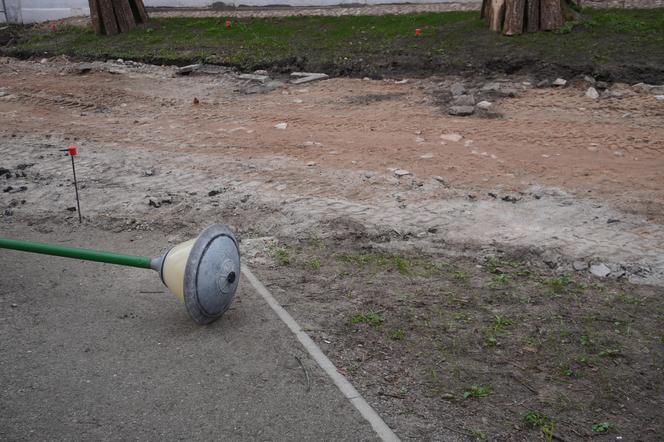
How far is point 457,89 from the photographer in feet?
32.5

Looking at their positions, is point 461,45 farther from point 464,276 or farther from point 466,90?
point 464,276

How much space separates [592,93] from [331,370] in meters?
6.39

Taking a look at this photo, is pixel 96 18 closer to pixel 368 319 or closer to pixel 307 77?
pixel 307 77

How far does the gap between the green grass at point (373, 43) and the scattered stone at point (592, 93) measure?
28.0 inches

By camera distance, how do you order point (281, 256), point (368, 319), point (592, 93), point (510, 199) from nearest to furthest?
point (368, 319)
point (281, 256)
point (510, 199)
point (592, 93)

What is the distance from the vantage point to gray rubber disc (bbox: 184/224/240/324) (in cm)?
478

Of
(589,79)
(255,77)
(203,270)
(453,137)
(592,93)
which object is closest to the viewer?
(203,270)

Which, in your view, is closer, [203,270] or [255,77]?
[203,270]

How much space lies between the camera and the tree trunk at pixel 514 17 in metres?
11.1

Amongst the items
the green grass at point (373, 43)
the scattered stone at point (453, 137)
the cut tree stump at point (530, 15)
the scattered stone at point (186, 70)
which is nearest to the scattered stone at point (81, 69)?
the green grass at point (373, 43)

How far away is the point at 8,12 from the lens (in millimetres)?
18766

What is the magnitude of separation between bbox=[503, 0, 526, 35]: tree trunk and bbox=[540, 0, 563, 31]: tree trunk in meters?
0.31

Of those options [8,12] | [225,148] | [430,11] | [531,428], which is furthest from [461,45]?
[8,12]

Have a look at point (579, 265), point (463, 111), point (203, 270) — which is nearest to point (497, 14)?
point (463, 111)
